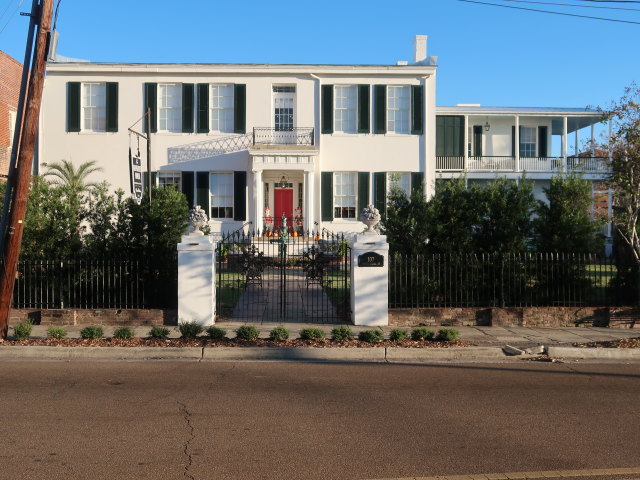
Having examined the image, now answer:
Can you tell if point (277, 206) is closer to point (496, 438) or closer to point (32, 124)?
point (32, 124)

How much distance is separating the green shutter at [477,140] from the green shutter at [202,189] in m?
13.6

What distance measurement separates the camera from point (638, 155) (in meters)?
12.7

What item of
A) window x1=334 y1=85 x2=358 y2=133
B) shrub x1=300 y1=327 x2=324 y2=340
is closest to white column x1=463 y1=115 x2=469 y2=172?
window x1=334 y1=85 x2=358 y2=133

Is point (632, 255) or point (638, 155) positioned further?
point (632, 255)

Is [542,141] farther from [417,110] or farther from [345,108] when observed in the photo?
[345,108]

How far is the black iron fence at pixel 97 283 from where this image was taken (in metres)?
14.1

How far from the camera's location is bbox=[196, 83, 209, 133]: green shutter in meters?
26.9

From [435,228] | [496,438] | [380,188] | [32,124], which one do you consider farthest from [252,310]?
[380,188]

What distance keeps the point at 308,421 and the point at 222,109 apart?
21.9 meters

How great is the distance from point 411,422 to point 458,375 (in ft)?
9.74

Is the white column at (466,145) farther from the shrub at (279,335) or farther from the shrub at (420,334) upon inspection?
the shrub at (279,335)

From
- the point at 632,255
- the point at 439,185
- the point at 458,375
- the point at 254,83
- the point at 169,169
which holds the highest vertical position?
the point at 254,83

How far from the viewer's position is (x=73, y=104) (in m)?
26.6

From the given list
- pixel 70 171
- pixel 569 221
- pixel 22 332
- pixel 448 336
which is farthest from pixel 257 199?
pixel 448 336
